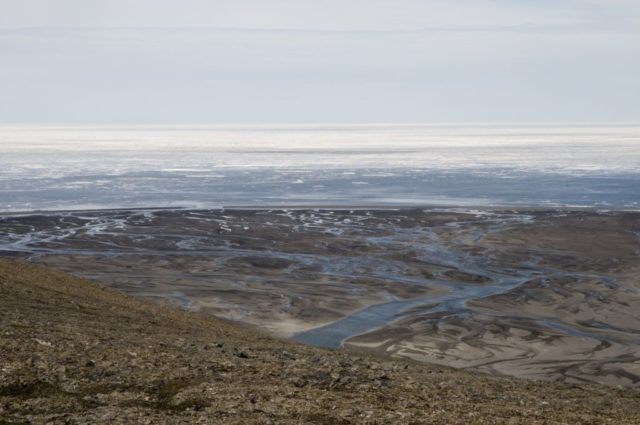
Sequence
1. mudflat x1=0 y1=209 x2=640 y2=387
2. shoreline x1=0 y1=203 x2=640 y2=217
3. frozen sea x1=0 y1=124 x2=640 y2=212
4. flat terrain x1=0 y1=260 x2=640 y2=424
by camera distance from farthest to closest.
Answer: frozen sea x1=0 y1=124 x2=640 y2=212 < shoreline x1=0 y1=203 x2=640 y2=217 < mudflat x1=0 y1=209 x2=640 y2=387 < flat terrain x1=0 y1=260 x2=640 y2=424

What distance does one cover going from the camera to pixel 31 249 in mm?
42281

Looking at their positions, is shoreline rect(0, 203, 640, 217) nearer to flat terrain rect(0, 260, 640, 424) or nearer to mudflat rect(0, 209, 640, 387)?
mudflat rect(0, 209, 640, 387)

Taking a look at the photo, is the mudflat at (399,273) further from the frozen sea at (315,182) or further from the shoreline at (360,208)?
the frozen sea at (315,182)

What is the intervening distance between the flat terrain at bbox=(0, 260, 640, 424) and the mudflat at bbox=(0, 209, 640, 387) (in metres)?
7.86

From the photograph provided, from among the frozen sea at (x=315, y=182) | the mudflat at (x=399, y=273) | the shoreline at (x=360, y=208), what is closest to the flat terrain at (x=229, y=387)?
the mudflat at (x=399, y=273)

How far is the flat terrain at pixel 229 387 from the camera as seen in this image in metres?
10.9

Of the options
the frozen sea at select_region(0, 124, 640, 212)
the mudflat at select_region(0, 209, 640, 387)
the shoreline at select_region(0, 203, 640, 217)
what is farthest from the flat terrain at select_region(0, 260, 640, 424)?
the frozen sea at select_region(0, 124, 640, 212)

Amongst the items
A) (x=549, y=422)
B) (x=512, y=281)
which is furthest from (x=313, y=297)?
(x=549, y=422)

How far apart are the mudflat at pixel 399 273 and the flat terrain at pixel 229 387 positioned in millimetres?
7863

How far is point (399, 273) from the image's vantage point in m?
36.5

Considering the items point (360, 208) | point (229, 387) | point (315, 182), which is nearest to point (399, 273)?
point (360, 208)

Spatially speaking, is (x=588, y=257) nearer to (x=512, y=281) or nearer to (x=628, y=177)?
(x=512, y=281)

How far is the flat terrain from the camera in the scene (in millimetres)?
10922

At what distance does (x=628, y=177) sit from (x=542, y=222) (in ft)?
117
